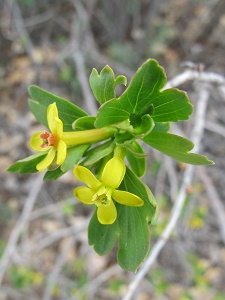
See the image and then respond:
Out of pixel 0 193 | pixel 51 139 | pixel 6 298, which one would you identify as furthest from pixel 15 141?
pixel 51 139

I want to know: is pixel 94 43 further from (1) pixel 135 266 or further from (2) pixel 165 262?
(1) pixel 135 266

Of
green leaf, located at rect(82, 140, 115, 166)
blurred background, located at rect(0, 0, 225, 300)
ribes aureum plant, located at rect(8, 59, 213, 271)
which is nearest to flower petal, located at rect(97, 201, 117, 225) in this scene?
ribes aureum plant, located at rect(8, 59, 213, 271)

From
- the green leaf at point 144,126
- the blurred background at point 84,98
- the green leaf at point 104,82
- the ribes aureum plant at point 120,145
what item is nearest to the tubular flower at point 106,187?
the ribes aureum plant at point 120,145

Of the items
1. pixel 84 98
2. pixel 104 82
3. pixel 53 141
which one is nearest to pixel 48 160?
pixel 53 141

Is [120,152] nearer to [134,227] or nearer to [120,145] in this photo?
[120,145]

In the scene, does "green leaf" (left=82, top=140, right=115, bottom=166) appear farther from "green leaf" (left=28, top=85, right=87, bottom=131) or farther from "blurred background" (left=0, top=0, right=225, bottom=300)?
"blurred background" (left=0, top=0, right=225, bottom=300)
